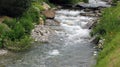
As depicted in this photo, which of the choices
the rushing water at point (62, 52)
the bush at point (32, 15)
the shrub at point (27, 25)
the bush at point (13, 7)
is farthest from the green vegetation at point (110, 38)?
the bush at point (32, 15)

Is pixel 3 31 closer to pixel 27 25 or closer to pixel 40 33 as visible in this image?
pixel 27 25

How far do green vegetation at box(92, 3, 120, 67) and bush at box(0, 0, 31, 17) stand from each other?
19.3 ft

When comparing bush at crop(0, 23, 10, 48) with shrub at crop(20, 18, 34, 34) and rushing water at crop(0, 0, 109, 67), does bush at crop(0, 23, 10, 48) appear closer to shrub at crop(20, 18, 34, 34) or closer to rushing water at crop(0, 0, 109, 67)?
shrub at crop(20, 18, 34, 34)

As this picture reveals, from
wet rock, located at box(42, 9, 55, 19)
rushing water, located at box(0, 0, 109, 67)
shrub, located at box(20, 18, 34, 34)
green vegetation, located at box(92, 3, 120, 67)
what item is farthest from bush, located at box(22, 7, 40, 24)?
green vegetation, located at box(92, 3, 120, 67)

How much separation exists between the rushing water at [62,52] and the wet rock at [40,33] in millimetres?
452

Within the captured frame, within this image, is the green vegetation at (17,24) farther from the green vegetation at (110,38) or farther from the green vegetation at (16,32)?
the green vegetation at (110,38)

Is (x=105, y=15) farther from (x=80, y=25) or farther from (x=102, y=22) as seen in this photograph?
(x=80, y=25)

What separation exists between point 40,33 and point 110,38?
6905 millimetres

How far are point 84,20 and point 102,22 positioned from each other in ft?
26.3

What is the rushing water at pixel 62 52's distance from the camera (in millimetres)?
20812

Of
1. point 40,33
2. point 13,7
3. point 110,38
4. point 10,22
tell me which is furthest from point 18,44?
point 110,38

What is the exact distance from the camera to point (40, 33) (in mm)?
27547

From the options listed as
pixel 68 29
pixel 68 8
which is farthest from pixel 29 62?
pixel 68 8

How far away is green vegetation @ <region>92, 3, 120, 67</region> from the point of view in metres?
17.2
